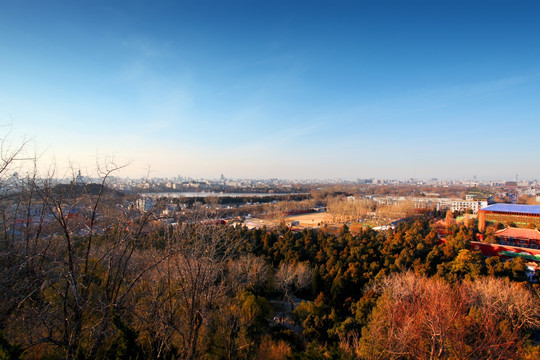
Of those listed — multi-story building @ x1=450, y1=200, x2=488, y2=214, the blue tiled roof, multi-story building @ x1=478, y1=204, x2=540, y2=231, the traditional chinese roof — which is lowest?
multi-story building @ x1=450, y1=200, x2=488, y2=214

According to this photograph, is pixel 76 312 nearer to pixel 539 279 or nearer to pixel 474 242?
pixel 539 279

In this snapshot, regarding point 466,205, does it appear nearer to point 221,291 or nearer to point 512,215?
point 512,215

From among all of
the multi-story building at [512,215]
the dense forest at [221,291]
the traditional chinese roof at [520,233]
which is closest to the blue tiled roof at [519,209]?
the multi-story building at [512,215]

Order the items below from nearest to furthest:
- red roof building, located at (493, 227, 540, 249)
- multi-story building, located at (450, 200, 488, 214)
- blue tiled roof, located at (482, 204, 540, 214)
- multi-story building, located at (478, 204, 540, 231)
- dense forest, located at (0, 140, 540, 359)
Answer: dense forest, located at (0, 140, 540, 359), red roof building, located at (493, 227, 540, 249), multi-story building, located at (478, 204, 540, 231), blue tiled roof, located at (482, 204, 540, 214), multi-story building, located at (450, 200, 488, 214)

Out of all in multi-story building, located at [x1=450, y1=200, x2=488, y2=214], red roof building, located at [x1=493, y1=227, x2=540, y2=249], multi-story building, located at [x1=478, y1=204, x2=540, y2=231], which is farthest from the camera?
multi-story building, located at [x1=450, y1=200, x2=488, y2=214]

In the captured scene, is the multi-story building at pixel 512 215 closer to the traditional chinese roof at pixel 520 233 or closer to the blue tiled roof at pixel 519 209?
the blue tiled roof at pixel 519 209

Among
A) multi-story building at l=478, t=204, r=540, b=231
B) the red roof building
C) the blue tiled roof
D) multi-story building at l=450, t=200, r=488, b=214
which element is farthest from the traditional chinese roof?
multi-story building at l=450, t=200, r=488, b=214

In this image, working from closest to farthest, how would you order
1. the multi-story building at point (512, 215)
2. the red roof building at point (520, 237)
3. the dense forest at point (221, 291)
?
the dense forest at point (221, 291) → the red roof building at point (520, 237) → the multi-story building at point (512, 215)

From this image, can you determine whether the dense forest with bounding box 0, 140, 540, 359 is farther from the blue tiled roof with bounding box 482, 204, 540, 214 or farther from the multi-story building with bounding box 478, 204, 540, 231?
the blue tiled roof with bounding box 482, 204, 540, 214

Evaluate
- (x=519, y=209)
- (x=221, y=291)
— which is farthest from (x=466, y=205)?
(x=221, y=291)

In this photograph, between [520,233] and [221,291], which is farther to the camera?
[520,233]
